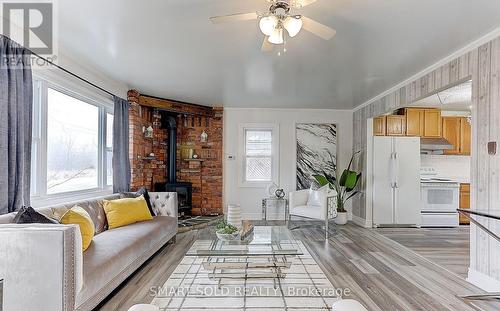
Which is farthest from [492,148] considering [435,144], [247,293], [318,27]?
[435,144]

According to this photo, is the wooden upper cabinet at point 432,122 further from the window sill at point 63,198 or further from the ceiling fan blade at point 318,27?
the window sill at point 63,198

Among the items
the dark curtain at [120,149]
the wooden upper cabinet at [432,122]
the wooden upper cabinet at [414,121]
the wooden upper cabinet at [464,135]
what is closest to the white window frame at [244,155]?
the dark curtain at [120,149]

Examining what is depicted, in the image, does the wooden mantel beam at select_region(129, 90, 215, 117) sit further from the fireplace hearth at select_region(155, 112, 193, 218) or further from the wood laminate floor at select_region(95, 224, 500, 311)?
the wood laminate floor at select_region(95, 224, 500, 311)

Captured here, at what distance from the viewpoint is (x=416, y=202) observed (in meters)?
5.63

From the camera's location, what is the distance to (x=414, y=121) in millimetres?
5934

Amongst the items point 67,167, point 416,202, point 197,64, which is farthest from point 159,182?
point 416,202

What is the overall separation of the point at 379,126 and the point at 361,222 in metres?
1.90

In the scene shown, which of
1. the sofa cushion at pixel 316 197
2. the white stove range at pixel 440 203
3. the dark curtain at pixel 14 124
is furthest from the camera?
the white stove range at pixel 440 203

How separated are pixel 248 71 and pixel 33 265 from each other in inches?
120

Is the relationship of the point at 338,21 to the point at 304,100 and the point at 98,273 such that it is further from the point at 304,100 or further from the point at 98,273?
the point at 304,100

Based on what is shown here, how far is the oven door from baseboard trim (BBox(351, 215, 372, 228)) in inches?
42.1

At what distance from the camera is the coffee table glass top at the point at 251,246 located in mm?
2871

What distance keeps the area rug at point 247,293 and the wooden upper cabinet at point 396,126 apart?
12.1 ft

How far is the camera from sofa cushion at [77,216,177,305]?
2.23m
